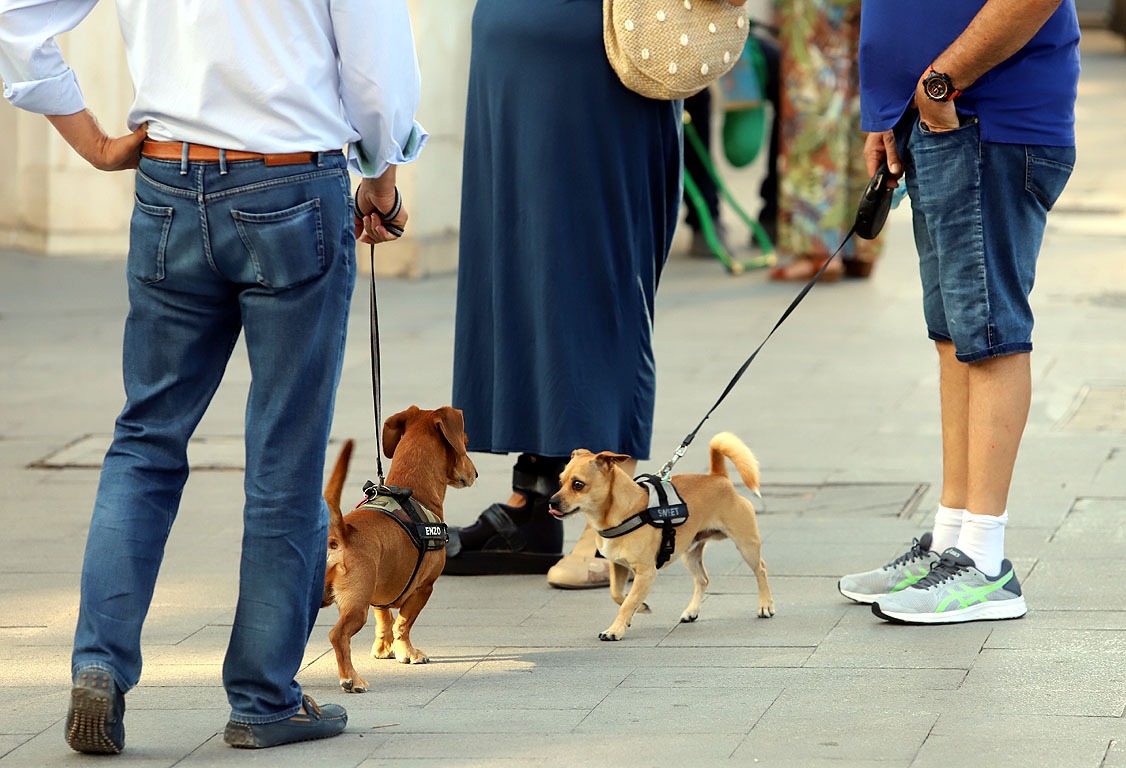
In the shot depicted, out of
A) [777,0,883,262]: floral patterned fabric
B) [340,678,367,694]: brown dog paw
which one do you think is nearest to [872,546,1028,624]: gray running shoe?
[340,678,367,694]: brown dog paw

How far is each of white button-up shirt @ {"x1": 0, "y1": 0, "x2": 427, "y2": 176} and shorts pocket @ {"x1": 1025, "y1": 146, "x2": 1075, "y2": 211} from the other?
71.1 inches

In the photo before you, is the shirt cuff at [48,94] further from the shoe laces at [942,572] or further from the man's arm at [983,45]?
the shoe laces at [942,572]

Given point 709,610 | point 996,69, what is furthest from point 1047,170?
point 709,610

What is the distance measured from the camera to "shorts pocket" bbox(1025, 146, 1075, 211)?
14.7 ft

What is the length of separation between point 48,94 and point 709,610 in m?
2.27

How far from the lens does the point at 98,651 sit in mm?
3455

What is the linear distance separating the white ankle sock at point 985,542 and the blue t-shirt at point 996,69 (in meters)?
0.98

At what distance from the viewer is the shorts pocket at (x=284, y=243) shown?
3334 mm

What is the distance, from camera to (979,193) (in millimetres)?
4473

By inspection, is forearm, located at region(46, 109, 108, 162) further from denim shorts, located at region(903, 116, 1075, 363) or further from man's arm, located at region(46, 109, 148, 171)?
denim shorts, located at region(903, 116, 1075, 363)

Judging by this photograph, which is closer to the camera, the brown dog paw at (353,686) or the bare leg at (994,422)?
the brown dog paw at (353,686)

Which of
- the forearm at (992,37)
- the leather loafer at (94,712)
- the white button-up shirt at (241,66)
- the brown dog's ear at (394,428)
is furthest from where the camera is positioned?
the brown dog's ear at (394,428)

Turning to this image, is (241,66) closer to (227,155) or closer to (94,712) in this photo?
(227,155)

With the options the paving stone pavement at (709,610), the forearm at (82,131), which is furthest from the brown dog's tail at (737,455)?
the forearm at (82,131)
